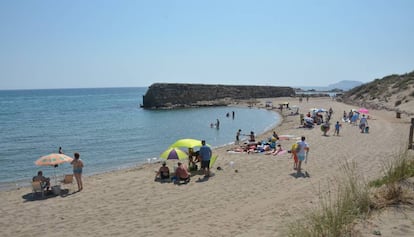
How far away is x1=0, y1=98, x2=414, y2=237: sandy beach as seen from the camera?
27.9ft

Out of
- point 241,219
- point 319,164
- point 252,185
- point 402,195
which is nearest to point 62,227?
point 241,219

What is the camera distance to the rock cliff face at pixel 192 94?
2854 inches

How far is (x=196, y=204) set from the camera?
34.5 feet

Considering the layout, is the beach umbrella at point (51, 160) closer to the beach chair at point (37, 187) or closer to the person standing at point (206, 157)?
the beach chair at point (37, 187)

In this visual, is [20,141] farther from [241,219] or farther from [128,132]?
[241,219]

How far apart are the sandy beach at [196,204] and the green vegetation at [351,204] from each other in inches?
15.7

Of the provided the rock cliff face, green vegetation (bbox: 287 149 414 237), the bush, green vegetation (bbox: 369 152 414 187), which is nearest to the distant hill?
green vegetation (bbox: 369 152 414 187)

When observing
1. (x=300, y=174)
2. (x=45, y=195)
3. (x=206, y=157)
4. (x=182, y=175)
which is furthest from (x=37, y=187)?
(x=300, y=174)

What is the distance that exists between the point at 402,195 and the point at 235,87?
85280 millimetres

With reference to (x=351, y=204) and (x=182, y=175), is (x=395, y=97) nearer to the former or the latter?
(x=182, y=175)

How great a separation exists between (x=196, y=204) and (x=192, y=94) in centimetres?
6805

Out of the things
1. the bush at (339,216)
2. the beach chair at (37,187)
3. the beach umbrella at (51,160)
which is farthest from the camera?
the beach umbrella at (51,160)

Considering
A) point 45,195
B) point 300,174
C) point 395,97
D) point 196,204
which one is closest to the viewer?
point 196,204

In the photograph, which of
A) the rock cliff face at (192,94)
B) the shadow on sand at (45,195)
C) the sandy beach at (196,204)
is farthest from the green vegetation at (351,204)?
the rock cliff face at (192,94)
